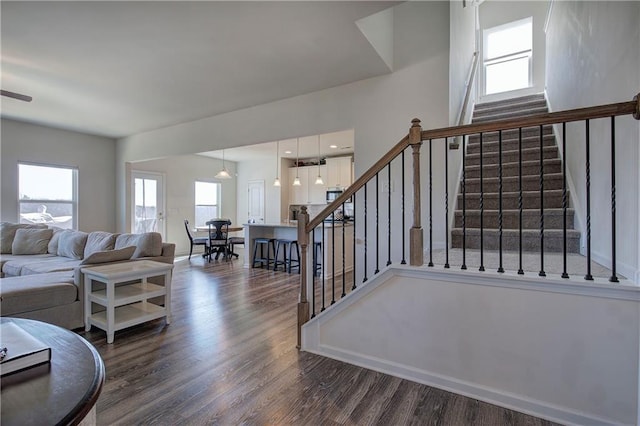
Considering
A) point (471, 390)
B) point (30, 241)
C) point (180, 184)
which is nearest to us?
point (471, 390)

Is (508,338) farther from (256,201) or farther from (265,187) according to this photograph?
(256,201)

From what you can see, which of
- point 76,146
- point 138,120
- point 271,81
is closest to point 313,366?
point 271,81

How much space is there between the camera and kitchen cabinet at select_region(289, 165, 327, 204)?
8.24 metres

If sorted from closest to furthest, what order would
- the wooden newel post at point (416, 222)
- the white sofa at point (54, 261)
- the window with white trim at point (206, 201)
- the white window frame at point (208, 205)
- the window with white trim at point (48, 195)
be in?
the wooden newel post at point (416, 222)
the white sofa at point (54, 261)
the window with white trim at point (48, 195)
the white window frame at point (208, 205)
the window with white trim at point (206, 201)

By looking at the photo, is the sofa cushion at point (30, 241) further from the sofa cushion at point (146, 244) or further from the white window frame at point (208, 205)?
the white window frame at point (208, 205)

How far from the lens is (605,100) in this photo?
2.17m

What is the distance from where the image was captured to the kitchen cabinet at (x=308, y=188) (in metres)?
8.24

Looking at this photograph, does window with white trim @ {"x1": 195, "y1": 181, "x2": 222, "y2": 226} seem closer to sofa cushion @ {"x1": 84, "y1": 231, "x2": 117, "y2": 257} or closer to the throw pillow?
sofa cushion @ {"x1": 84, "y1": 231, "x2": 117, "y2": 257}

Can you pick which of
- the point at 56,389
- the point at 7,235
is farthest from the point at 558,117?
the point at 7,235

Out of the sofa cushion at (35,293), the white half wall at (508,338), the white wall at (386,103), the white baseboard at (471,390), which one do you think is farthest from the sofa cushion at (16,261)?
the white half wall at (508,338)

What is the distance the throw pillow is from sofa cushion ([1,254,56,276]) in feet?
4.96

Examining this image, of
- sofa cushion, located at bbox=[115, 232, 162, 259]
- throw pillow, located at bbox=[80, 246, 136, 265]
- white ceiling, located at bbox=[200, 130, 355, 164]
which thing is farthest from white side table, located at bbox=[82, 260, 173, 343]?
white ceiling, located at bbox=[200, 130, 355, 164]

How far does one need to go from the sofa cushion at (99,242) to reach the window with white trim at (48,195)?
238 centimetres

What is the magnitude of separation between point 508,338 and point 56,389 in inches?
82.0
